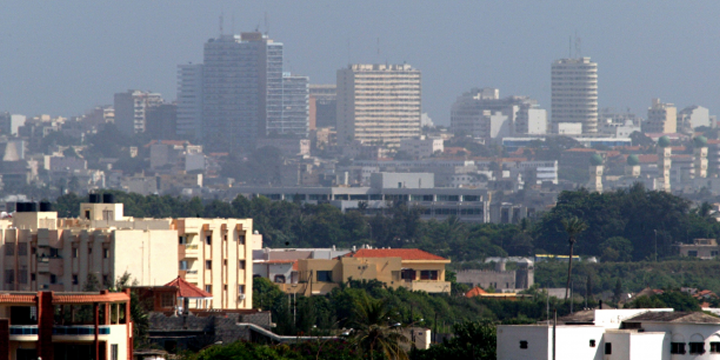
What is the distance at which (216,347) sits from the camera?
4691 centimetres

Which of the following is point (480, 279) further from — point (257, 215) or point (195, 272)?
point (195, 272)

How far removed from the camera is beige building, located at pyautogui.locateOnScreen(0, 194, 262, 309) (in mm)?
68812

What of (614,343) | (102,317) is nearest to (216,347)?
(102,317)

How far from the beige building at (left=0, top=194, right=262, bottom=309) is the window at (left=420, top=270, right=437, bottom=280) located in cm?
3211

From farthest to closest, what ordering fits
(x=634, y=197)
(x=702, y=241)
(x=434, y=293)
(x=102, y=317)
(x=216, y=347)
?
(x=634, y=197)
(x=702, y=241)
(x=434, y=293)
(x=216, y=347)
(x=102, y=317)

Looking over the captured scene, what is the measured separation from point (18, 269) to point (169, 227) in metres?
6.81

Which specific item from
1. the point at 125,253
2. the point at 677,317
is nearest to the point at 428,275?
the point at 125,253

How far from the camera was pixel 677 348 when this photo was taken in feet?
168

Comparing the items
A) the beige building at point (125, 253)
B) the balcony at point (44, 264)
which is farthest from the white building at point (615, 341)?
the balcony at point (44, 264)

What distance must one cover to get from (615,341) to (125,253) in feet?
82.2

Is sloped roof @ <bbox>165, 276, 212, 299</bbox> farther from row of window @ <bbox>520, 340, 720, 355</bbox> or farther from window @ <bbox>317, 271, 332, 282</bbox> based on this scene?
window @ <bbox>317, 271, 332, 282</bbox>

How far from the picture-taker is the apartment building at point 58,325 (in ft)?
126

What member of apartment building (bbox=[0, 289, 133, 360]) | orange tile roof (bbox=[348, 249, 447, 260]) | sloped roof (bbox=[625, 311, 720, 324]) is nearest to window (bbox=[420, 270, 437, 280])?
orange tile roof (bbox=[348, 249, 447, 260])

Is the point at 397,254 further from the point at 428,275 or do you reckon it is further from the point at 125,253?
the point at 125,253
